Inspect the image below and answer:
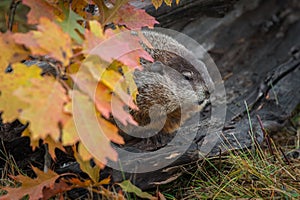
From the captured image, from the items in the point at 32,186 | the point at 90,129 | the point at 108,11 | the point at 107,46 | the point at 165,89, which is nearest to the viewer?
the point at 90,129

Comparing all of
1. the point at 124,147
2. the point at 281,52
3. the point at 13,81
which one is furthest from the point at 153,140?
the point at 281,52

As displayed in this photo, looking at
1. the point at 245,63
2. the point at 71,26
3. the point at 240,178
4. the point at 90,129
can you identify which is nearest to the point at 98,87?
the point at 90,129

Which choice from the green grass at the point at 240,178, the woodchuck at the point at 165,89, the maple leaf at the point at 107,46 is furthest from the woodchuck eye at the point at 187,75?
the maple leaf at the point at 107,46

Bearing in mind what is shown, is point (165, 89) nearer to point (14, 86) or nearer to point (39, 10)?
point (39, 10)

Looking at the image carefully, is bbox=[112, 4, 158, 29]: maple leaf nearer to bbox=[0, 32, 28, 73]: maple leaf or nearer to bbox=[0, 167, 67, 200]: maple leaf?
bbox=[0, 32, 28, 73]: maple leaf

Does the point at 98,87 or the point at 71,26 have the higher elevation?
the point at 71,26
